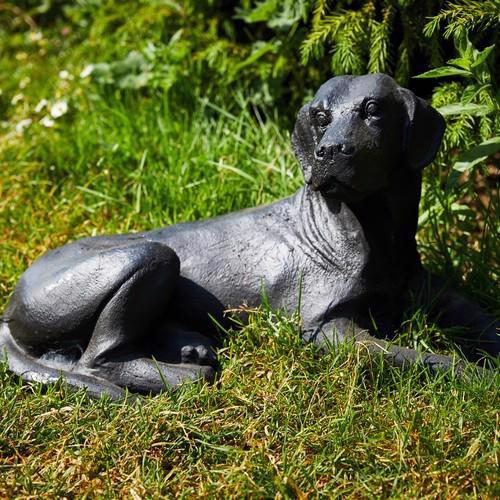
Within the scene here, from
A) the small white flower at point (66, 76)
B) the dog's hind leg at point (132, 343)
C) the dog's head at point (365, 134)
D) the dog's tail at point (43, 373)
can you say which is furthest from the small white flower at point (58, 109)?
the dog's head at point (365, 134)

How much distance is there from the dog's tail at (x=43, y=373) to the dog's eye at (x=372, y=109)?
1474mm

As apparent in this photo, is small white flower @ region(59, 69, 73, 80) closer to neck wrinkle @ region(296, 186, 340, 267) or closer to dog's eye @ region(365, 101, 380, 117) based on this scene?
neck wrinkle @ region(296, 186, 340, 267)

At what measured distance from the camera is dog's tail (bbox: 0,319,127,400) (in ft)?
11.8

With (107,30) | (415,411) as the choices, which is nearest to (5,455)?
(415,411)

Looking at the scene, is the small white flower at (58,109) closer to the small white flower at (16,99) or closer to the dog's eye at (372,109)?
the small white flower at (16,99)

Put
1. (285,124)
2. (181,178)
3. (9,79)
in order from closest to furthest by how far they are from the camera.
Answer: (181,178), (285,124), (9,79)

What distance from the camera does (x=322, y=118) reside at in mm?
3529

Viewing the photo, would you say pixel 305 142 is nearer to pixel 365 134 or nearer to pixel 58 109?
pixel 365 134

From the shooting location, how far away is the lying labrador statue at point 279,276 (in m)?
3.51

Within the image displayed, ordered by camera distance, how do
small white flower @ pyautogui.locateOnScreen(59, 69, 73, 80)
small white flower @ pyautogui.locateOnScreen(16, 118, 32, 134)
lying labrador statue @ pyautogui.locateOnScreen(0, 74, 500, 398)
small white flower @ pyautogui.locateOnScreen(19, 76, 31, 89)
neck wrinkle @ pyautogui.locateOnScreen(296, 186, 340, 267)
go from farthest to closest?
small white flower @ pyautogui.locateOnScreen(19, 76, 31, 89) < small white flower @ pyautogui.locateOnScreen(59, 69, 73, 80) < small white flower @ pyautogui.locateOnScreen(16, 118, 32, 134) < neck wrinkle @ pyautogui.locateOnScreen(296, 186, 340, 267) < lying labrador statue @ pyautogui.locateOnScreen(0, 74, 500, 398)

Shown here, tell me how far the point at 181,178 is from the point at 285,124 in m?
0.99

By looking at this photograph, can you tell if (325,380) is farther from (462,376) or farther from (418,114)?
(418,114)

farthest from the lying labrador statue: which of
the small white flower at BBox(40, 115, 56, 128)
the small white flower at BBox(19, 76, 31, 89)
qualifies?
the small white flower at BBox(19, 76, 31, 89)

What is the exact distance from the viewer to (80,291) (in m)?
3.74
